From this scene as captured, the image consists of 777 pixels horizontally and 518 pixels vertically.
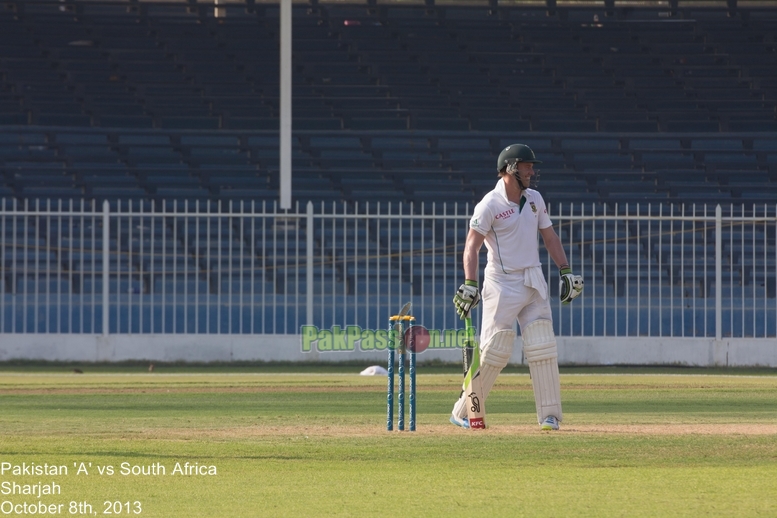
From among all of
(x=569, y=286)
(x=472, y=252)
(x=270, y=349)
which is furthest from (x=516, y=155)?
(x=270, y=349)

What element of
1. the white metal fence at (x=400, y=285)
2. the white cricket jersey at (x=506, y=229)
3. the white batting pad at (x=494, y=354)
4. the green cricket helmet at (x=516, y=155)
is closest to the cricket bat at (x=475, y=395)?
the white batting pad at (x=494, y=354)

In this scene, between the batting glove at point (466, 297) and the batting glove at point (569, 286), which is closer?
the batting glove at point (466, 297)

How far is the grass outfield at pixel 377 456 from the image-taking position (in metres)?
5.28

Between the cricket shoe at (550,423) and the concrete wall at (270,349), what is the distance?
29.2 feet

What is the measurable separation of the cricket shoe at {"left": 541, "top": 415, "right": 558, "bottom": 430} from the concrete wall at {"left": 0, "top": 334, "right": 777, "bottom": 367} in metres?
8.91

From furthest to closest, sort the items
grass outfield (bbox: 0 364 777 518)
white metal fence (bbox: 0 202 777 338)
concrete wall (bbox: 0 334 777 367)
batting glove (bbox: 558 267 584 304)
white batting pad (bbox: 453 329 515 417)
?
concrete wall (bbox: 0 334 777 367) < white metal fence (bbox: 0 202 777 338) < batting glove (bbox: 558 267 584 304) < white batting pad (bbox: 453 329 515 417) < grass outfield (bbox: 0 364 777 518)

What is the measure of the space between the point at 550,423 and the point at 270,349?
9.35 m

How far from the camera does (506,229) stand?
7.93 meters

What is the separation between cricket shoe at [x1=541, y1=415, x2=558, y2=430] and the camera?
25.8 feet

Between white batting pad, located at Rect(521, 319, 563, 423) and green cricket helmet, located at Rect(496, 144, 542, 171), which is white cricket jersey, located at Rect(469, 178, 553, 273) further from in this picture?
white batting pad, located at Rect(521, 319, 563, 423)

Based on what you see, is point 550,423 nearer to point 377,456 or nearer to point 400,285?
point 377,456

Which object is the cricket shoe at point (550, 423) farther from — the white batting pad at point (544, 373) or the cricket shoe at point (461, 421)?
the cricket shoe at point (461, 421)

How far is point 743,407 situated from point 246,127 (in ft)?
53.5

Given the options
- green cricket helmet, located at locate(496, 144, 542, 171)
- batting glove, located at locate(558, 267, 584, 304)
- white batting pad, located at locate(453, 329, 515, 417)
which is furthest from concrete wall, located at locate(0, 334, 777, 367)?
green cricket helmet, located at locate(496, 144, 542, 171)
